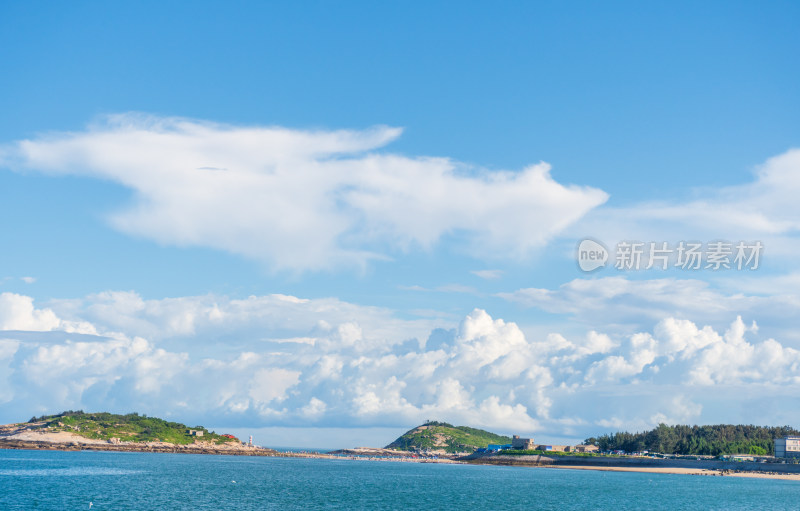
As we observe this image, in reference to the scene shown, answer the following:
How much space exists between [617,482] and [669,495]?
38.4 metres

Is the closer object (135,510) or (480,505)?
(135,510)

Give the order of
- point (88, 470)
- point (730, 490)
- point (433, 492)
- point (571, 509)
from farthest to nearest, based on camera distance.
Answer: point (88, 470) < point (730, 490) < point (433, 492) < point (571, 509)

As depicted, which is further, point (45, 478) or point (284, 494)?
point (45, 478)

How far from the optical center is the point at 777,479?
652 ft

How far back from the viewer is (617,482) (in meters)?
177

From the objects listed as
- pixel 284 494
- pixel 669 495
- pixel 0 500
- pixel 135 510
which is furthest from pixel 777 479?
pixel 0 500

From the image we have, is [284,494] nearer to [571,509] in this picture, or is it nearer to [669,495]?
[571,509]

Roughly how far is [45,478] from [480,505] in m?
90.8

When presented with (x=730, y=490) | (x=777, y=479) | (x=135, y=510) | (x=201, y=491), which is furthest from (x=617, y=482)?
(x=135, y=510)

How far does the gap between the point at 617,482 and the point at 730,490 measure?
3070cm

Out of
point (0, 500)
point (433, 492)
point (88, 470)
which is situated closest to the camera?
point (0, 500)

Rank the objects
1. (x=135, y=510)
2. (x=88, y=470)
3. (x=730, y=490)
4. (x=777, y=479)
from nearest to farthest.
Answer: (x=135, y=510) → (x=730, y=490) → (x=88, y=470) → (x=777, y=479)

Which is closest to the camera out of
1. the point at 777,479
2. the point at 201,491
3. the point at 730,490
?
the point at 201,491

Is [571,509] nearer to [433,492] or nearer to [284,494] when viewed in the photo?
[433,492]
